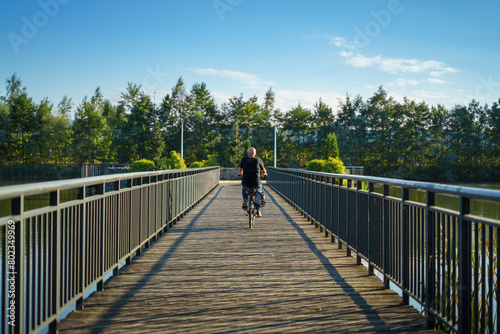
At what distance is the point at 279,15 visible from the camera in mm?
23062

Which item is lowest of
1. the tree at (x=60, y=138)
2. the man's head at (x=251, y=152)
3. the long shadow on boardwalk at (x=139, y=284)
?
the long shadow on boardwalk at (x=139, y=284)

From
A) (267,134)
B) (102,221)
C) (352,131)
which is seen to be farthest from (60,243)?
(267,134)

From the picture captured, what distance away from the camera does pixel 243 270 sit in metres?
6.42

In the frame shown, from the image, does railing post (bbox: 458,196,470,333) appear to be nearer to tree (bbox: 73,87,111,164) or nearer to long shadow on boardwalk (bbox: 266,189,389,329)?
long shadow on boardwalk (bbox: 266,189,389,329)

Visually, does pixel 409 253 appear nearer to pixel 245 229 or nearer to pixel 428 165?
pixel 245 229

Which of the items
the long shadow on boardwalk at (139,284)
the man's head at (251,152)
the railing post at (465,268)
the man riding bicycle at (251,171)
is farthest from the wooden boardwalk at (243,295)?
the man's head at (251,152)

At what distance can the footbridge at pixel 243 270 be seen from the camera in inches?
134

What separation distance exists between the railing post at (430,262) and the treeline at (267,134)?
195 ft

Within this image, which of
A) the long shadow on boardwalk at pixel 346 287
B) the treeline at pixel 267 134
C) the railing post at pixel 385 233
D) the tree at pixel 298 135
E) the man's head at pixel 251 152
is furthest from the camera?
the tree at pixel 298 135

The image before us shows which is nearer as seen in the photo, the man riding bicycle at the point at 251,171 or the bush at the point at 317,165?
the man riding bicycle at the point at 251,171

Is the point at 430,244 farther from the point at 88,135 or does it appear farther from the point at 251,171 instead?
the point at 88,135

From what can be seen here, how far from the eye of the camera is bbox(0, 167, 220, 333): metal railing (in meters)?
3.13

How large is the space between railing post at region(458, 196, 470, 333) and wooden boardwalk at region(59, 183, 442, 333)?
692 millimetres
